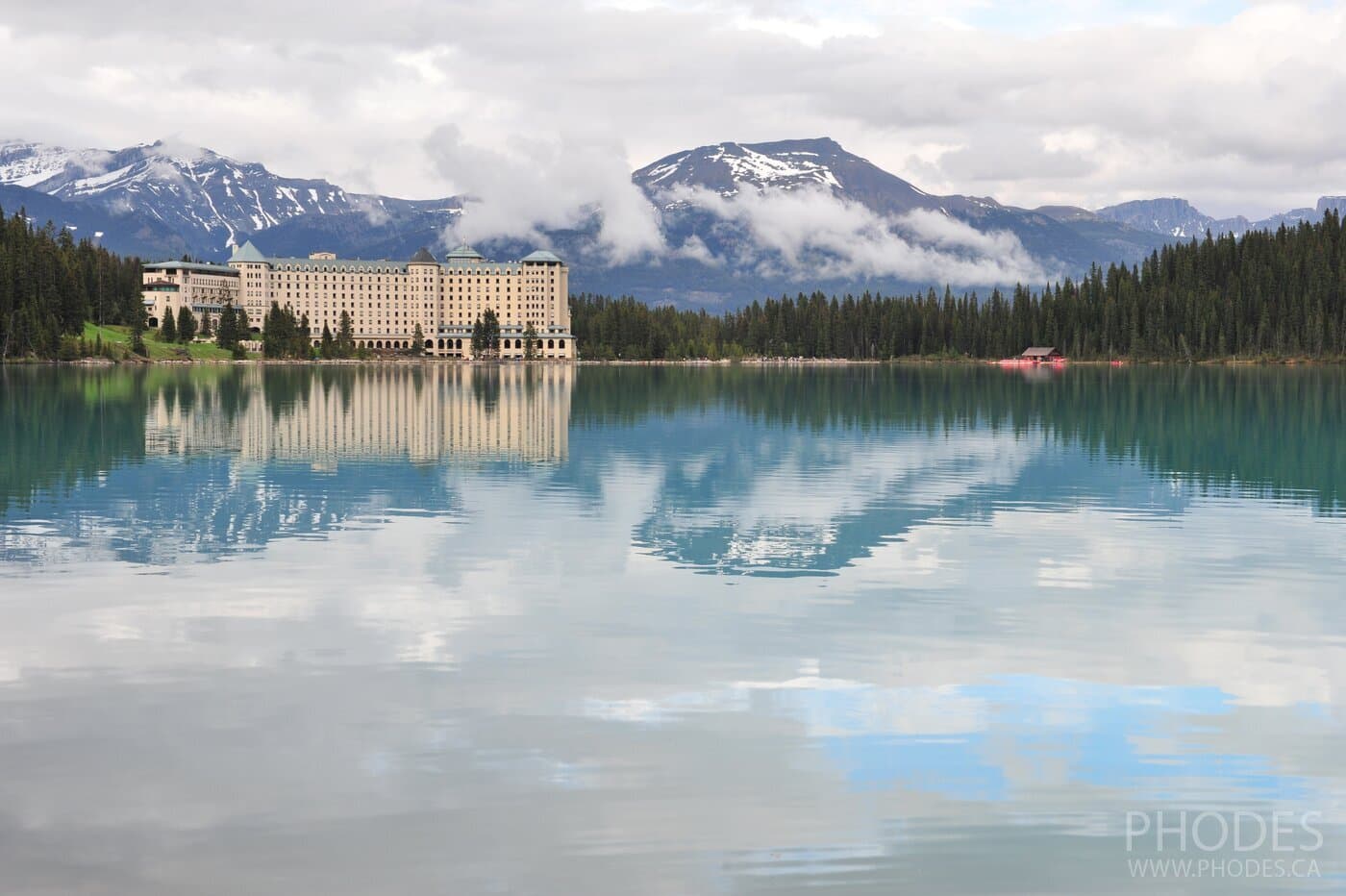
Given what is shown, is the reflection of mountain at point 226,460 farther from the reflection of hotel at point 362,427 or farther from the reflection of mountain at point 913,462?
the reflection of mountain at point 913,462

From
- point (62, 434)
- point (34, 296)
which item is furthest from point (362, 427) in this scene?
point (34, 296)

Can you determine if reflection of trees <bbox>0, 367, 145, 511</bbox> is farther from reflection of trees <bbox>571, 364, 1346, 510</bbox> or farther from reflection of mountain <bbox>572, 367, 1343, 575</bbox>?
reflection of trees <bbox>571, 364, 1346, 510</bbox>

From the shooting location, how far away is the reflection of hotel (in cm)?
5222

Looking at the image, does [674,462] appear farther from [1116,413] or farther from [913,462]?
[1116,413]

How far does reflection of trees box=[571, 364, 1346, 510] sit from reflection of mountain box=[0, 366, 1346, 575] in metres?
0.29

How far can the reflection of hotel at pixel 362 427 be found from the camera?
171 ft

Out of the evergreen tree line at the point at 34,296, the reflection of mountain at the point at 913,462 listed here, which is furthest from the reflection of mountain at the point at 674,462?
the evergreen tree line at the point at 34,296

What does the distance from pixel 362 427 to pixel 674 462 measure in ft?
76.0

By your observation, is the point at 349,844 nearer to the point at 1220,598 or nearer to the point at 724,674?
the point at 724,674

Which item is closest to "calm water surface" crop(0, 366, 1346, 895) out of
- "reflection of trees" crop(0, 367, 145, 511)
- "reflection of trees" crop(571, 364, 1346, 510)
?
"reflection of trees" crop(0, 367, 145, 511)

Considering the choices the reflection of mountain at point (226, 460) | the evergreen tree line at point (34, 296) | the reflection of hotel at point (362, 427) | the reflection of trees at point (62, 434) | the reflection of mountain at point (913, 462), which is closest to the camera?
the reflection of mountain at point (226, 460)

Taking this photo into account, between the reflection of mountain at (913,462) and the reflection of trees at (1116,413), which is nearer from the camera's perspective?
the reflection of mountain at (913,462)

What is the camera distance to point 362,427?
6619 cm

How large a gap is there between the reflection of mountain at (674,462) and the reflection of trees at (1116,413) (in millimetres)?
289
